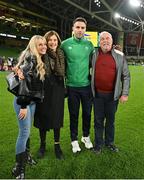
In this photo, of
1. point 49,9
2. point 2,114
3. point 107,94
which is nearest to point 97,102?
point 107,94

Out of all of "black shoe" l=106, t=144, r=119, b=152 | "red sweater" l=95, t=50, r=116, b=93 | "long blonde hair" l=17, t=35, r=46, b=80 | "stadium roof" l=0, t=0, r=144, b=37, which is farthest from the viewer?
"stadium roof" l=0, t=0, r=144, b=37

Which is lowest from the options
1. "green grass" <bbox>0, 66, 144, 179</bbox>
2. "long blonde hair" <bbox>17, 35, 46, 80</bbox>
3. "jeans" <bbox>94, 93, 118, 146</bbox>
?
"green grass" <bbox>0, 66, 144, 179</bbox>

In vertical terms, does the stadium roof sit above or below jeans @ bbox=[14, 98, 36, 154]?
above

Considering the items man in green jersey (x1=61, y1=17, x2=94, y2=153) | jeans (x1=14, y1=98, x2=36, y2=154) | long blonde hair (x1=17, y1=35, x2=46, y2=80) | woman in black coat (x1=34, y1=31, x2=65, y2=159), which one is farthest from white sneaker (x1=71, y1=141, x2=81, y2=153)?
long blonde hair (x1=17, y1=35, x2=46, y2=80)

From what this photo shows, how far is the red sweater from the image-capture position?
16.5 feet

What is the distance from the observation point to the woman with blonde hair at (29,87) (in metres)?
3.99

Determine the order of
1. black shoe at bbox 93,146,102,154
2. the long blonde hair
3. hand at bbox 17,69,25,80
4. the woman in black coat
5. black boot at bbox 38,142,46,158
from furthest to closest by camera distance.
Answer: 1. black shoe at bbox 93,146,102,154
2. black boot at bbox 38,142,46,158
3. the woman in black coat
4. the long blonde hair
5. hand at bbox 17,69,25,80

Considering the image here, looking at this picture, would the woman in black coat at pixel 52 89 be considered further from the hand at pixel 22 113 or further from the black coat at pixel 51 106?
the hand at pixel 22 113

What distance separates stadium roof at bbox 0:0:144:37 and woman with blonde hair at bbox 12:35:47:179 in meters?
34.1

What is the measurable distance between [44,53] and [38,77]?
0.50 m

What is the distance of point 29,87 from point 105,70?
1.54 metres

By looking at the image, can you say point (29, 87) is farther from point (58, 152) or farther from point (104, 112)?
point (104, 112)

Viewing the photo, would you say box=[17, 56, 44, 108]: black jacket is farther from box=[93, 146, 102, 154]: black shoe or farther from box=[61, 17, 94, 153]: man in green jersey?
box=[93, 146, 102, 154]: black shoe

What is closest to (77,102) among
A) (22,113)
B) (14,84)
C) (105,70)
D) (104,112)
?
(104,112)
